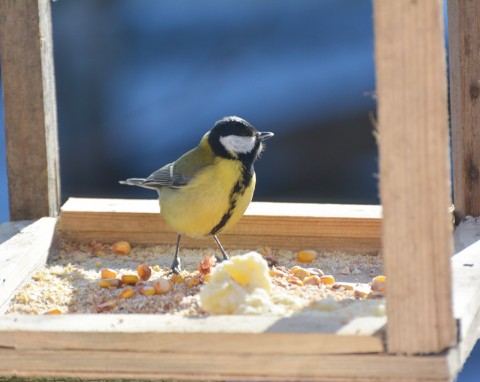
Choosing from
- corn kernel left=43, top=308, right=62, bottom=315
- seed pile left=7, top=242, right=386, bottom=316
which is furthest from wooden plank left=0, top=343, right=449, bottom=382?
corn kernel left=43, top=308, right=62, bottom=315

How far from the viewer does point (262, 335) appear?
188 cm

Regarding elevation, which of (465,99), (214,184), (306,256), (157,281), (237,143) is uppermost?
(465,99)

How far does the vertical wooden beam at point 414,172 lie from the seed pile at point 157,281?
0.31 meters

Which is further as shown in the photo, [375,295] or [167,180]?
[167,180]

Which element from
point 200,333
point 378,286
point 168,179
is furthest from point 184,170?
point 200,333

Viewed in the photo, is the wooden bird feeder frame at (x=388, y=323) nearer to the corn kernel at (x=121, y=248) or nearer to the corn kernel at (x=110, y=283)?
the corn kernel at (x=110, y=283)

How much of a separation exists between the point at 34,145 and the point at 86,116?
6.84ft

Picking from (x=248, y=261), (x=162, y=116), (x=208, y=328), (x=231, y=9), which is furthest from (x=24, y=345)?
(x=231, y=9)

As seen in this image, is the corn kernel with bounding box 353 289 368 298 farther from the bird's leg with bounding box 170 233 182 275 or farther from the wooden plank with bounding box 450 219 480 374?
the bird's leg with bounding box 170 233 182 275

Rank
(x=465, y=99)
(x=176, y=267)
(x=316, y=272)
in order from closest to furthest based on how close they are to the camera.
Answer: (x=316, y=272) < (x=176, y=267) < (x=465, y=99)

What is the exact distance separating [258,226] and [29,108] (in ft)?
3.06

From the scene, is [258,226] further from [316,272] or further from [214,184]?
[316,272]

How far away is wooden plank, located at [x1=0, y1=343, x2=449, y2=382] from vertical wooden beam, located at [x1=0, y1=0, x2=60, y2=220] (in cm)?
148

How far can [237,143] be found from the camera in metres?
3.28
